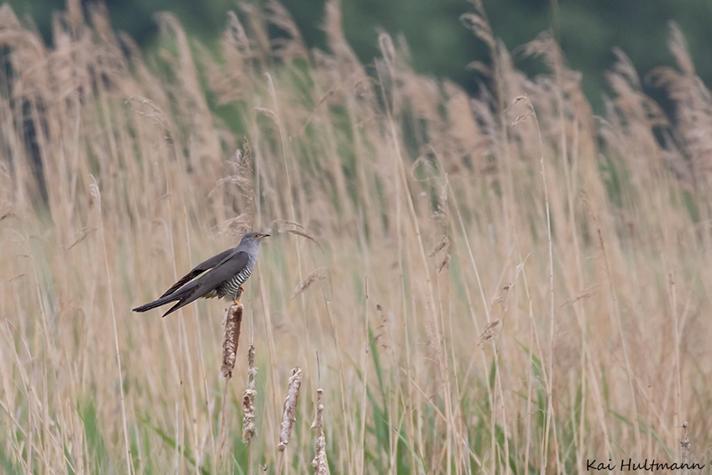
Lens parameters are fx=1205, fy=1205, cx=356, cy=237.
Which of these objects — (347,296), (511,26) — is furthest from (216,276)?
(511,26)

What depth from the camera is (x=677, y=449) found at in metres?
3.16

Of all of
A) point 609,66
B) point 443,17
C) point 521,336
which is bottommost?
A: point 521,336

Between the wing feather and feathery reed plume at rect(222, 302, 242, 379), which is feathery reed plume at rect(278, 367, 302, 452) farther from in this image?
the wing feather

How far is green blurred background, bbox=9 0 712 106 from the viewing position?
19.3 metres

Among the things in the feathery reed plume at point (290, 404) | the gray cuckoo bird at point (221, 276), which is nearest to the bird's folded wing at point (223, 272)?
the gray cuckoo bird at point (221, 276)

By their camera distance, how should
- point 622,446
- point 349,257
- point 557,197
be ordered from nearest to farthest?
point 622,446 < point 557,197 < point 349,257

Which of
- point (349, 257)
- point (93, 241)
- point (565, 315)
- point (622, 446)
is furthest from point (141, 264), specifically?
point (622, 446)

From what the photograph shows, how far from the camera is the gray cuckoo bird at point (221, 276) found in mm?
2205

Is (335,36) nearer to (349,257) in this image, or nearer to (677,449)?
(349,257)

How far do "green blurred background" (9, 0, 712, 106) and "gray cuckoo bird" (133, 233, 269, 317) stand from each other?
655 inches

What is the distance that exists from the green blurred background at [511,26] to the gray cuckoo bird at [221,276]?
1664 centimetres

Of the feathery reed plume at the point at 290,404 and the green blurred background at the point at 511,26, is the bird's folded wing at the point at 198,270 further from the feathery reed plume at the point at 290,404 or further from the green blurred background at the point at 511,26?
the green blurred background at the point at 511,26

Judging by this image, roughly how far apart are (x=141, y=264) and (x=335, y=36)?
4.02ft

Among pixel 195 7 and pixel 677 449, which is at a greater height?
pixel 195 7
